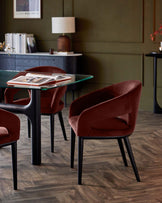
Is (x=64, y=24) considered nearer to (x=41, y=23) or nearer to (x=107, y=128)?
(x=41, y=23)

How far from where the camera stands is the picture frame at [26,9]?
277 inches

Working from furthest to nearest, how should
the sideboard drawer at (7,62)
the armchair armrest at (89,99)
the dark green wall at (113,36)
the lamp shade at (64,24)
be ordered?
the sideboard drawer at (7,62), the lamp shade at (64,24), the dark green wall at (113,36), the armchair armrest at (89,99)

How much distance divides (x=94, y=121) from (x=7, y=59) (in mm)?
4098

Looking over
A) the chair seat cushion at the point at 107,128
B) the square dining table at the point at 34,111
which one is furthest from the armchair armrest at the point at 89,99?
the chair seat cushion at the point at 107,128

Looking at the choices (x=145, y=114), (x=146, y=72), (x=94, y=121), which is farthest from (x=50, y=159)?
(x=146, y=72)

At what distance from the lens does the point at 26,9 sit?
7133 millimetres

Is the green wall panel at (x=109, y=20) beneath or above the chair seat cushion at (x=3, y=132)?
above

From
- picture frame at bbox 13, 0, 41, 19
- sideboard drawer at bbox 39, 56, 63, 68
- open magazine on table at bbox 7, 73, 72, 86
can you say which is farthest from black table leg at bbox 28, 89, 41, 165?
picture frame at bbox 13, 0, 41, 19

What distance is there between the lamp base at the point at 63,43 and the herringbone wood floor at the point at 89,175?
2204 millimetres

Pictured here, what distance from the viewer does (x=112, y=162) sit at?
394 centimetres

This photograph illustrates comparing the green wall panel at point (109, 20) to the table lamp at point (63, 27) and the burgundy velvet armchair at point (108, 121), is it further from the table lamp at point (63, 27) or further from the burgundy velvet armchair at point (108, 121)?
the burgundy velvet armchair at point (108, 121)

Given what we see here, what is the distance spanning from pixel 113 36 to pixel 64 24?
0.84 metres

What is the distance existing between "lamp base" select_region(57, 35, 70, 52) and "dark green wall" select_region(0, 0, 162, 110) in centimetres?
27

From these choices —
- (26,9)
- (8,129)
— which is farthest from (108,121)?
(26,9)
